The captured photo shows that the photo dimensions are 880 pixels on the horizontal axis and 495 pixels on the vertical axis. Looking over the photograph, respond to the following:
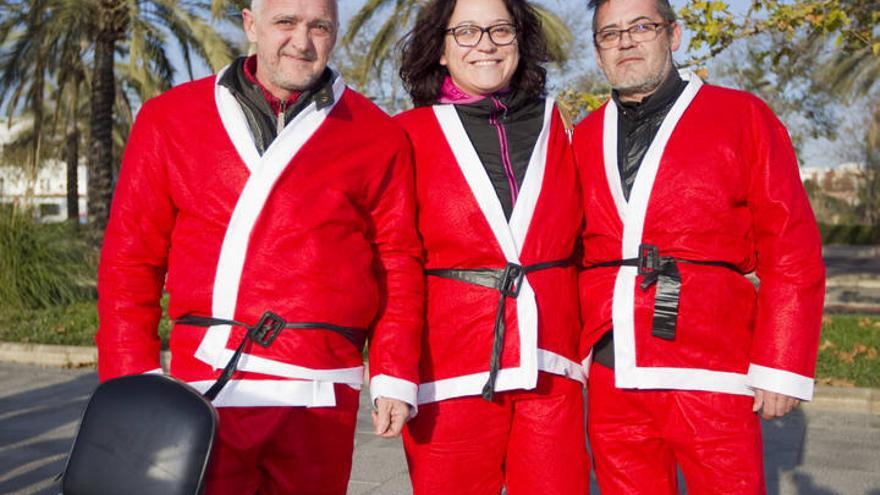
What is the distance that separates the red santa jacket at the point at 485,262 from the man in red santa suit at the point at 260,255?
336 millimetres

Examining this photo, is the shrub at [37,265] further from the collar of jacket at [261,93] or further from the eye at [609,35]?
the eye at [609,35]

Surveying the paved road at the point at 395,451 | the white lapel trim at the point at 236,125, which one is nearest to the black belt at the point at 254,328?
the white lapel trim at the point at 236,125

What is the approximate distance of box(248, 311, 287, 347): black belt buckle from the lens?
2.77 m

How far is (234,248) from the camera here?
279cm

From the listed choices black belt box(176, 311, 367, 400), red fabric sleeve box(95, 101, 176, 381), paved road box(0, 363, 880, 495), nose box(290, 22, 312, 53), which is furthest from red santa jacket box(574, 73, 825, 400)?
paved road box(0, 363, 880, 495)

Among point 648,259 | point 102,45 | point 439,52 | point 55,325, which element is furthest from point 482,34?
point 102,45

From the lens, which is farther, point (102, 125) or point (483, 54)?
point (102, 125)

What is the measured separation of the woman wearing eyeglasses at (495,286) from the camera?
126 inches

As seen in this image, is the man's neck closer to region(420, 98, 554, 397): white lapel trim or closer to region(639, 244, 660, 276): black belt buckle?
region(420, 98, 554, 397): white lapel trim

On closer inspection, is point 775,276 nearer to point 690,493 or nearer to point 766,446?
point 690,493

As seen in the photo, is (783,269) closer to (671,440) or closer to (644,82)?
(671,440)

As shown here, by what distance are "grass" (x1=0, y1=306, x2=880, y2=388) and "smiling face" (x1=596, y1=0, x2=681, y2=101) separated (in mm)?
5446

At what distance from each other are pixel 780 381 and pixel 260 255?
155 cm

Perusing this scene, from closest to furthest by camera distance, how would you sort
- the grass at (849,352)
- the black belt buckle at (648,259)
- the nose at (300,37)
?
the nose at (300,37) < the black belt buckle at (648,259) < the grass at (849,352)
